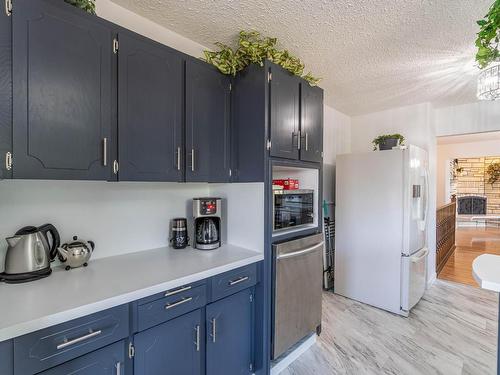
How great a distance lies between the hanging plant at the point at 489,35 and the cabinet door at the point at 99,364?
2388 millimetres

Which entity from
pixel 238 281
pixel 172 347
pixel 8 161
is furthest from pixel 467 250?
pixel 8 161

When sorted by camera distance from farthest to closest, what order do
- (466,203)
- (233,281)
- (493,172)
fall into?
(466,203)
(493,172)
(233,281)

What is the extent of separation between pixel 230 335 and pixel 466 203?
10.1 meters

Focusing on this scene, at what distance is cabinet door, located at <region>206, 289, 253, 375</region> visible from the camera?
1464 mm

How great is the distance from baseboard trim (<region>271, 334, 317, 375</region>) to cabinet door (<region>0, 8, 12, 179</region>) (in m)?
2.05

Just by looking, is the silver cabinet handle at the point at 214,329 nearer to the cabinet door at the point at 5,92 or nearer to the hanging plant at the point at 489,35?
the cabinet door at the point at 5,92

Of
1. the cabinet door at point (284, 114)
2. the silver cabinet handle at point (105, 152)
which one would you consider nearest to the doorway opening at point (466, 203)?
the cabinet door at point (284, 114)

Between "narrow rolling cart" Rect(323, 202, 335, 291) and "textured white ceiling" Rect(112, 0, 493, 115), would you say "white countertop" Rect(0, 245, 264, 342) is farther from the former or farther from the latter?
"narrow rolling cart" Rect(323, 202, 335, 291)

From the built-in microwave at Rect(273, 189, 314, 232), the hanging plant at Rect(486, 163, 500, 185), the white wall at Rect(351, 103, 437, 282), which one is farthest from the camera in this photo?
the hanging plant at Rect(486, 163, 500, 185)

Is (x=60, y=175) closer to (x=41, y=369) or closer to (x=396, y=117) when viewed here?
(x=41, y=369)

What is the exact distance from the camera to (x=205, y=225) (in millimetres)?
1861

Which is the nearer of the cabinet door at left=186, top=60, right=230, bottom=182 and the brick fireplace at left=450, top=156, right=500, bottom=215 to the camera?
the cabinet door at left=186, top=60, right=230, bottom=182

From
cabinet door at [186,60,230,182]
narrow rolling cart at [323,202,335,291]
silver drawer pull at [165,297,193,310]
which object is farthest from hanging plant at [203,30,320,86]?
narrow rolling cart at [323,202,335,291]

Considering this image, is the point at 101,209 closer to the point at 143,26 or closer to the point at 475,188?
the point at 143,26
